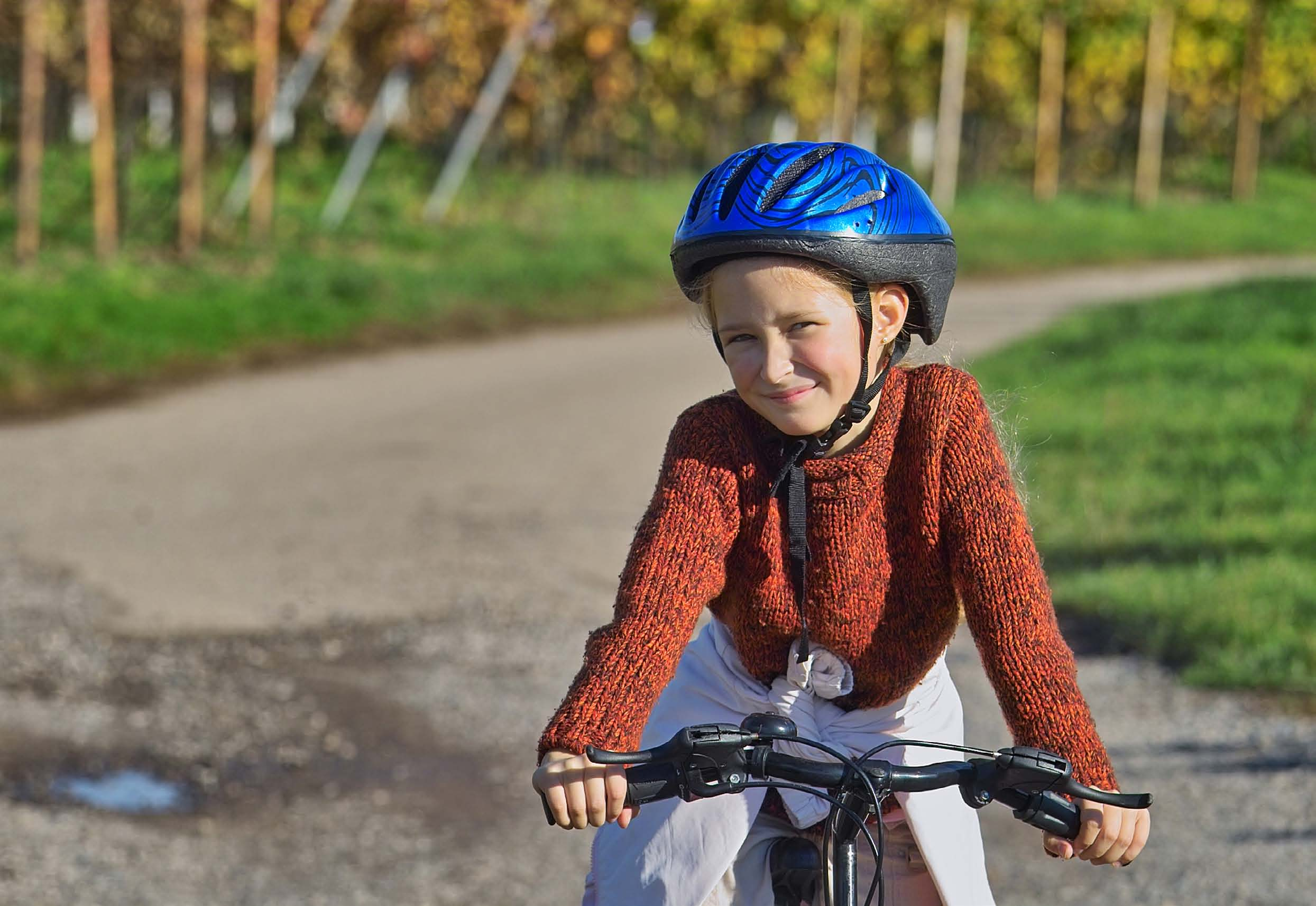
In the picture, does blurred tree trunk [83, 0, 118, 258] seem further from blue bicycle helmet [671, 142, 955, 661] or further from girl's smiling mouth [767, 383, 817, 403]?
girl's smiling mouth [767, 383, 817, 403]

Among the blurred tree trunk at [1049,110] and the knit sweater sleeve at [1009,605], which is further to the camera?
the blurred tree trunk at [1049,110]

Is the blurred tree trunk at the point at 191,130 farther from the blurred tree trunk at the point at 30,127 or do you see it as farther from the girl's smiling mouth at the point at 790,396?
the girl's smiling mouth at the point at 790,396

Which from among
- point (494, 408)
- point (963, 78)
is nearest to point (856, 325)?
point (494, 408)

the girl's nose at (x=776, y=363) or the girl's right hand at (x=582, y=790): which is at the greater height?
the girl's nose at (x=776, y=363)

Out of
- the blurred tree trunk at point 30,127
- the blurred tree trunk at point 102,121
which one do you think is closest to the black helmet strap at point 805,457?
the blurred tree trunk at point 30,127

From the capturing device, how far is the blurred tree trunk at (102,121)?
14367 mm

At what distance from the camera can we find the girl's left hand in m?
2.28

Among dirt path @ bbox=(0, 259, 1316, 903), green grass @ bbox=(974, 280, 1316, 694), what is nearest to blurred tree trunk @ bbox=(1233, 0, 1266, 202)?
green grass @ bbox=(974, 280, 1316, 694)

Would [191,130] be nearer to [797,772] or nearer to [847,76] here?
[847,76]

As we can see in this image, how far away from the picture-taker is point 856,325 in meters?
2.58

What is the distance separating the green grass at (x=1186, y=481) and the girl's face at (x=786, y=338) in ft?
1.37

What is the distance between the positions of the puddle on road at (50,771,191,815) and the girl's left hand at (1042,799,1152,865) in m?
Result: 3.23

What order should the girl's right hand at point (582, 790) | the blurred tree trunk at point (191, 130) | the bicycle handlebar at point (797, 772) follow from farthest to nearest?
the blurred tree trunk at point (191, 130) → the girl's right hand at point (582, 790) → the bicycle handlebar at point (797, 772)

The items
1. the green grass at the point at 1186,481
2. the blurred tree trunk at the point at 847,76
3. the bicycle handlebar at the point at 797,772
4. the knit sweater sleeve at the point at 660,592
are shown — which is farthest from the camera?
the blurred tree trunk at the point at 847,76
